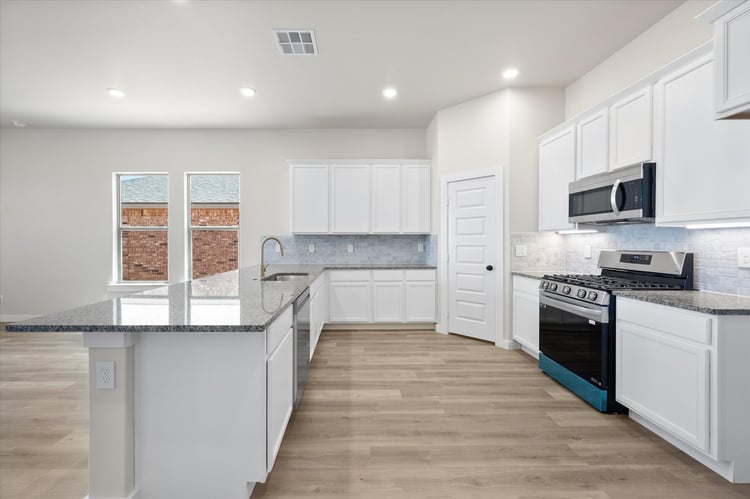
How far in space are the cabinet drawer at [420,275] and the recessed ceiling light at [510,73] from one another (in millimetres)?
2551

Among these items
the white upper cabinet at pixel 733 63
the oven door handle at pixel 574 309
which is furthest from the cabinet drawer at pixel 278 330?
the white upper cabinet at pixel 733 63

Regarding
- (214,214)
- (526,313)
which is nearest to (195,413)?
(526,313)

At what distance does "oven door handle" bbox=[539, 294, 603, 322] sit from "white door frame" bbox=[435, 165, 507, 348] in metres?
0.89

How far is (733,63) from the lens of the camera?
181 centimetres

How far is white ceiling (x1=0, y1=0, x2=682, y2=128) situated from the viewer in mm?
2875

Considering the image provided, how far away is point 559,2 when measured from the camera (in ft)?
9.18

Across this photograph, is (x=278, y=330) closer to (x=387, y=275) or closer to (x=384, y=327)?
(x=387, y=275)

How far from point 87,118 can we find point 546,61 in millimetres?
5956

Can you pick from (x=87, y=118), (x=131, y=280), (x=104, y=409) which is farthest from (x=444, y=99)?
(x=131, y=280)

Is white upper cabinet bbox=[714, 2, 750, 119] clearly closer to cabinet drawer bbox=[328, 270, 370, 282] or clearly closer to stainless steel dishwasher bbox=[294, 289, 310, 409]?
stainless steel dishwasher bbox=[294, 289, 310, 409]

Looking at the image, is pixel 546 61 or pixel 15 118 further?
pixel 15 118

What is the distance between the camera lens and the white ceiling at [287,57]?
9.43 feet

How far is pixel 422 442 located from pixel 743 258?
7.42 ft

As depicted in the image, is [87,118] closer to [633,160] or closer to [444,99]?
[444,99]
